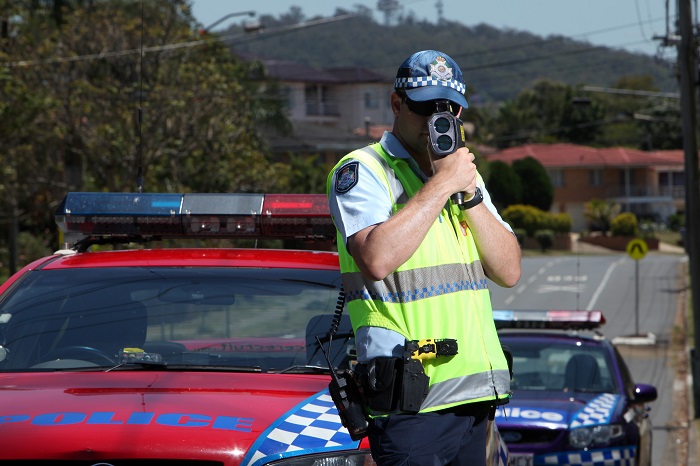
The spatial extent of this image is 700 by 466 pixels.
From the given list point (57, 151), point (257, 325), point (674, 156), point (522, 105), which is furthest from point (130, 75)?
point (522, 105)

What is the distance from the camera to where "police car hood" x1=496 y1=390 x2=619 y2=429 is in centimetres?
830

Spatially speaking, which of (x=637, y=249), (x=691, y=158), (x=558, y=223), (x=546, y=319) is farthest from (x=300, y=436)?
(x=558, y=223)

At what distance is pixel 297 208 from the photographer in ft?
16.5

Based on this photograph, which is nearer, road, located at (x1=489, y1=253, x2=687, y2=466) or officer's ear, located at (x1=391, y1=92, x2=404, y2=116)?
officer's ear, located at (x1=391, y1=92, x2=404, y2=116)

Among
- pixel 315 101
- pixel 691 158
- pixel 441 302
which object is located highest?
pixel 441 302

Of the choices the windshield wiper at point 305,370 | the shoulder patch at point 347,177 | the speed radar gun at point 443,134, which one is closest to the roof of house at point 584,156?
the windshield wiper at point 305,370

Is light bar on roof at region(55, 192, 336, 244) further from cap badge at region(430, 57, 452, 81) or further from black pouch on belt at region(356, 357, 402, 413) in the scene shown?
black pouch on belt at region(356, 357, 402, 413)

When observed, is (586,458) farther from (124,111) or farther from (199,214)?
(124,111)

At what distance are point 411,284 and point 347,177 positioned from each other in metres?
0.34

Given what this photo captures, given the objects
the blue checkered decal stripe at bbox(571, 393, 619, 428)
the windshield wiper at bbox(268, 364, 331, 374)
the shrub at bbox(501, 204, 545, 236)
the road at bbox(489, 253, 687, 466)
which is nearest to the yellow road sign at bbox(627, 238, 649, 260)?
the road at bbox(489, 253, 687, 466)

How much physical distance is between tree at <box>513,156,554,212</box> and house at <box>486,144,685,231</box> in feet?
7.23

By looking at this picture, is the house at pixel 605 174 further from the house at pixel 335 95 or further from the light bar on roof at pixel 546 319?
the light bar on roof at pixel 546 319

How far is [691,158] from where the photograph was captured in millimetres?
18734

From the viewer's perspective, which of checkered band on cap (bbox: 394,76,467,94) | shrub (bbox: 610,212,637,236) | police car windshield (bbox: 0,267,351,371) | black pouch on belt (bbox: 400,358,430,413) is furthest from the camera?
shrub (bbox: 610,212,637,236)
